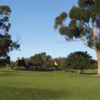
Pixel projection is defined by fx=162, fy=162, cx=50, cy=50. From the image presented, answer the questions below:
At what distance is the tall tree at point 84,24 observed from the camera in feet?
103

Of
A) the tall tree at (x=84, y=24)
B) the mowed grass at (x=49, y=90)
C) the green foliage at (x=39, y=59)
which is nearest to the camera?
the mowed grass at (x=49, y=90)

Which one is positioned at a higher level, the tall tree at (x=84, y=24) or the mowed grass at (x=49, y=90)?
the tall tree at (x=84, y=24)

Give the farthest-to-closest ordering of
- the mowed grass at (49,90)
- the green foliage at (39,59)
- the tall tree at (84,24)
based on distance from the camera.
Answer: the green foliage at (39,59), the tall tree at (84,24), the mowed grass at (49,90)

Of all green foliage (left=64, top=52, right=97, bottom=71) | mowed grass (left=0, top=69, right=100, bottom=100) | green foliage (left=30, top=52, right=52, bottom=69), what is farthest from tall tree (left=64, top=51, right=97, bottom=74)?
green foliage (left=30, top=52, right=52, bottom=69)

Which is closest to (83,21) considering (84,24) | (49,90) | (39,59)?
(84,24)

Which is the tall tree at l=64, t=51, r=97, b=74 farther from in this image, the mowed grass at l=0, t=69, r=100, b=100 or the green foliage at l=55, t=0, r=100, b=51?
the mowed grass at l=0, t=69, r=100, b=100

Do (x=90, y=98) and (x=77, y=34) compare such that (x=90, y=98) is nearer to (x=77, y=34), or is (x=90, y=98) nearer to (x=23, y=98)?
(x=23, y=98)

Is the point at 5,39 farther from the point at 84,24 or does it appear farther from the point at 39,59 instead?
the point at 39,59

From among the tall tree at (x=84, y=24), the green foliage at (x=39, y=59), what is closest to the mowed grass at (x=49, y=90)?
the tall tree at (x=84, y=24)

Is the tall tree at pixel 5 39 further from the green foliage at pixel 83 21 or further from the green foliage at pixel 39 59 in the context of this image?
the green foliage at pixel 39 59

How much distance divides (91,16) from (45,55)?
71.5 meters

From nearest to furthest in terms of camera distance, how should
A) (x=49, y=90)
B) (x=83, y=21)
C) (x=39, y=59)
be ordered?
1. (x=49, y=90)
2. (x=83, y=21)
3. (x=39, y=59)

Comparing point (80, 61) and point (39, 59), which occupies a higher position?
point (39, 59)

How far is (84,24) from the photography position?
33906 millimetres
